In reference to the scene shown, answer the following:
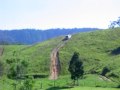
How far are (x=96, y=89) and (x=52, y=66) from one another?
4002 centimetres

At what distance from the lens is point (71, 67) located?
84.6 m

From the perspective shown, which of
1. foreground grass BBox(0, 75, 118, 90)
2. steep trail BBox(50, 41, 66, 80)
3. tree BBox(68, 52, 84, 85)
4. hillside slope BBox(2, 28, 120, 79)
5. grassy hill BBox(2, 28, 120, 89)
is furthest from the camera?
hillside slope BBox(2, 28, 120, 79)

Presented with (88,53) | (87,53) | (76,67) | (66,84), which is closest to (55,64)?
(87,53)

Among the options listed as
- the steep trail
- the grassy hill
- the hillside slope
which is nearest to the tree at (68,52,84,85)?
the grassy hill

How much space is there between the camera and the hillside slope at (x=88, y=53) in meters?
109

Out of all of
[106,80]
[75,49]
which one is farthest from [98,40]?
[106,80]

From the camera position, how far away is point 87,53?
127188 millimetres

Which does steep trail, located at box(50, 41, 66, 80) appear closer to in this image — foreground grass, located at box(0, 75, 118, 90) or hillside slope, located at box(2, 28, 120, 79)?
hillside slope, located at box(2, 28, 120, 79)

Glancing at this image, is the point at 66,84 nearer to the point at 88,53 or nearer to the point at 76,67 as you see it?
the point at 76,67

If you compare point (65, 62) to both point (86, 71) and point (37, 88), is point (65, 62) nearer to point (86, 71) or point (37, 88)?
point (86, 71)

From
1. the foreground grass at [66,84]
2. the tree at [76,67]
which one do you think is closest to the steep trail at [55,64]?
the foreground grass at [66,84]

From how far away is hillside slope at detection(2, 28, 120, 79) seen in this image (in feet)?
358

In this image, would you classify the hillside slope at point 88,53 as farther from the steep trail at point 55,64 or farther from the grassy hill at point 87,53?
the steep trail at point 55,64

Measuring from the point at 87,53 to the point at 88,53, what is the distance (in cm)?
37
